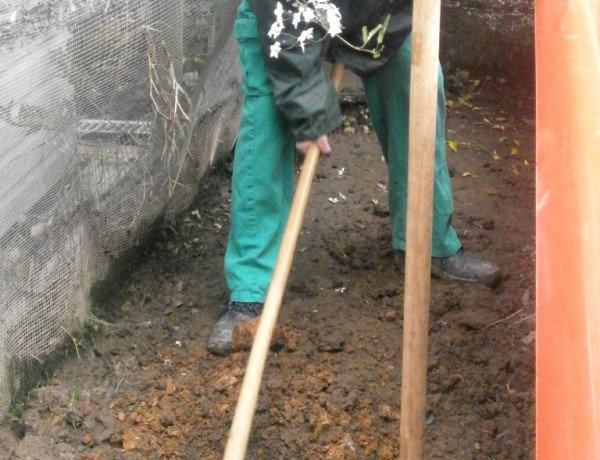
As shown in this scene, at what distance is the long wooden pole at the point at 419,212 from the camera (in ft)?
5.64

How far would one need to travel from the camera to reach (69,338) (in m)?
2.53

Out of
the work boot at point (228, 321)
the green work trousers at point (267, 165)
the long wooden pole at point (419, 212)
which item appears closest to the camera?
the long wooden pole at point (419, 212)

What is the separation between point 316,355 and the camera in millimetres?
2576

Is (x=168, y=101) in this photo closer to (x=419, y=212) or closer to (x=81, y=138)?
(x=81, y=138)

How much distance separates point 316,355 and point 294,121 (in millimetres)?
739

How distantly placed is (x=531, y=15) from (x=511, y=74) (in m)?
0.30

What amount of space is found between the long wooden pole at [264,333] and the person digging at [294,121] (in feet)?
0.64

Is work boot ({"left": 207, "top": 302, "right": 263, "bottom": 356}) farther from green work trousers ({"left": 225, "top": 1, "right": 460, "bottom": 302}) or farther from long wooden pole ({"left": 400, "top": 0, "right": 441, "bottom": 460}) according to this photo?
long wooden pole ({"left": 400, "top": 0, "right": 441, "bottom": 460})

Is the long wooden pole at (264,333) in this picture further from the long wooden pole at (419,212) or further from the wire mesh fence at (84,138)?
the wire mesh fence at (84,138)

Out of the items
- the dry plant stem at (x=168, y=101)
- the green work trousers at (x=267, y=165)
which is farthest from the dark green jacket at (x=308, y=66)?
the dry plant stem at (x=168, y=101)

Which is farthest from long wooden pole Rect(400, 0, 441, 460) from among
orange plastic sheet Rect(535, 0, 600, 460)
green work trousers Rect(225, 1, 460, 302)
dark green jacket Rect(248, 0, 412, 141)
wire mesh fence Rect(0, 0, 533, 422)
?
wire mesh fence Rect(0, 0, 533, 422)

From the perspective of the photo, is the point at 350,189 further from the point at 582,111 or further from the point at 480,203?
the point at 582,111

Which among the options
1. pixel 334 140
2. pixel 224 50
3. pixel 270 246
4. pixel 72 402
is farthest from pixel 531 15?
pixel 72 402

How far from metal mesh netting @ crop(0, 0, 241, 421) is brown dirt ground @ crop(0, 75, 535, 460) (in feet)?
0.51
